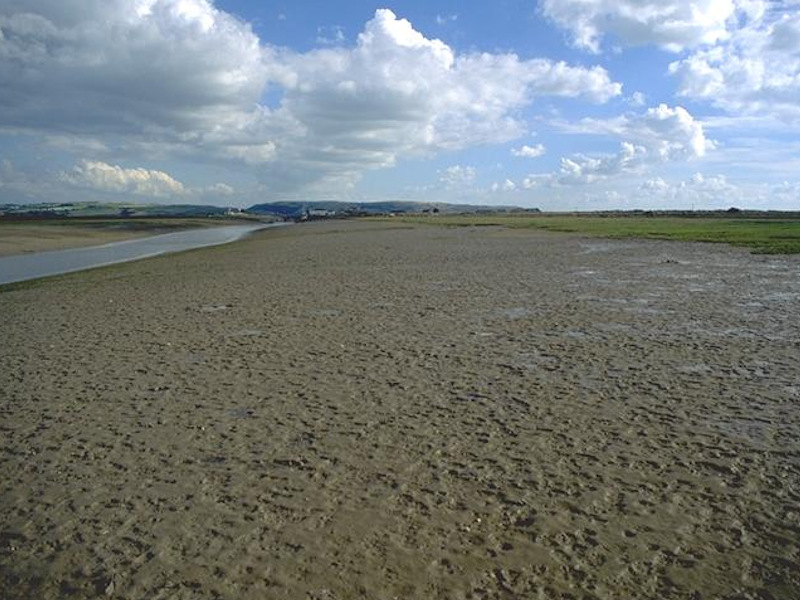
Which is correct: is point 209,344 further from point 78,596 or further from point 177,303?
point 78,596

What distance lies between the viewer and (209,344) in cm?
1418

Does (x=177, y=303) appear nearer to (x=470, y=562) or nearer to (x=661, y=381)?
(x=661, y=381)

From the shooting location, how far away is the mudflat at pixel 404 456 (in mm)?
5445

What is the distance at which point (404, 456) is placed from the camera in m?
7.80

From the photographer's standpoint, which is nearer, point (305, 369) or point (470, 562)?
point (470, 562)

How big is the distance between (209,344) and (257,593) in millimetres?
9649

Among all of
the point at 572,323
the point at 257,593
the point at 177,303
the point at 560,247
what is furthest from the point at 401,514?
the point at 560,247

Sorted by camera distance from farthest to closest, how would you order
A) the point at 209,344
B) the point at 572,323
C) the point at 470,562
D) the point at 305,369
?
the point at 572,323 < the point at 209,344 < the point at 305,369 < the point at 470,562

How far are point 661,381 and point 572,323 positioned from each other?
5.23 metres

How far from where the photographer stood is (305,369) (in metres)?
12.0

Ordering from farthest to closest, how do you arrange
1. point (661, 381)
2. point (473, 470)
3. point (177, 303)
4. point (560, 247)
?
point (560, 247), point (177, 303), point (661, 381), point (473, 470)

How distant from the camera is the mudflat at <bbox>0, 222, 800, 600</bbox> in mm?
5445

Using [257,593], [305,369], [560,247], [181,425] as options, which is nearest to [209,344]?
[305,369]

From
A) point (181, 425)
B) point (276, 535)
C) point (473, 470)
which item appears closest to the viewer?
point (276, 535)
